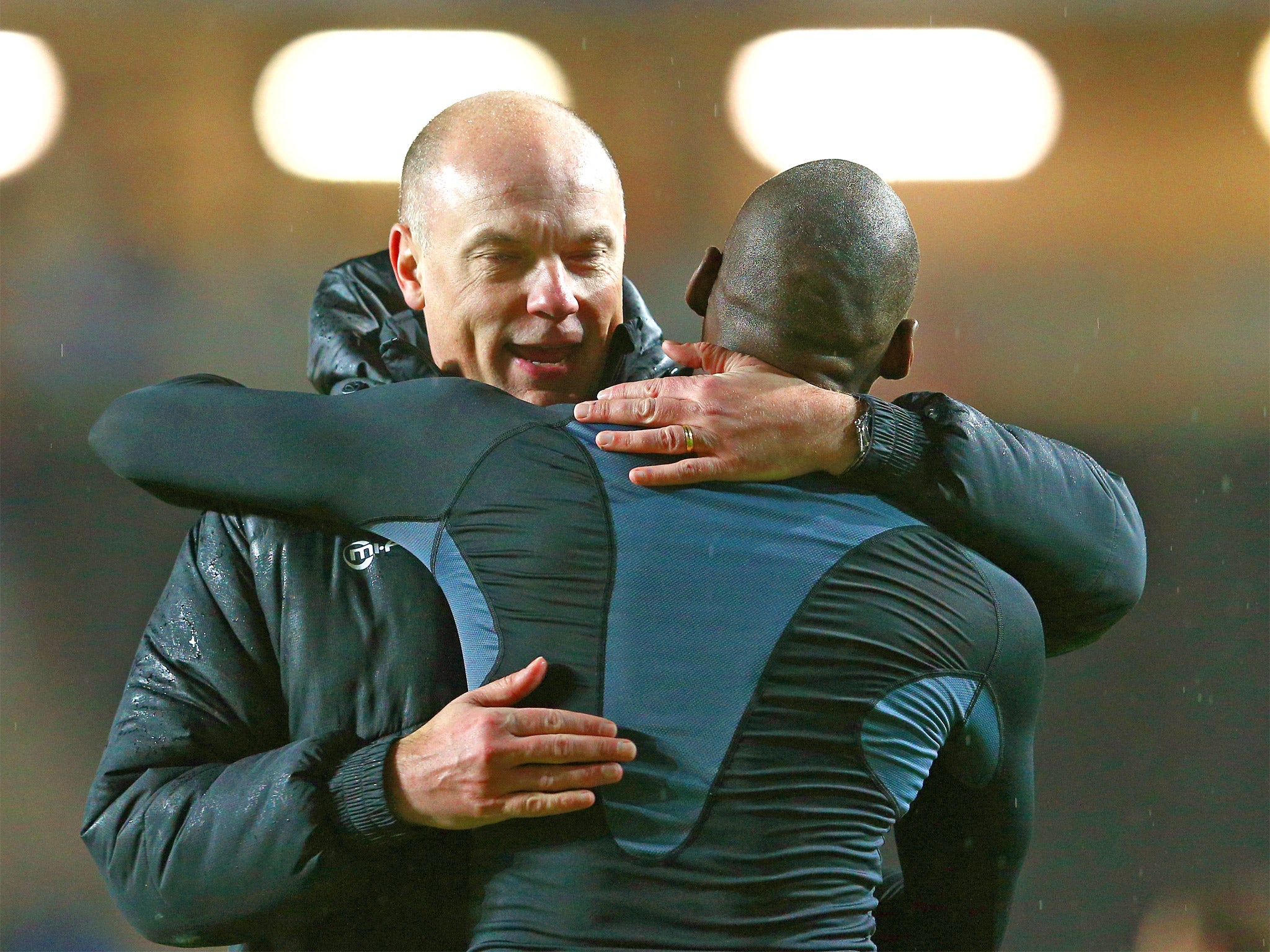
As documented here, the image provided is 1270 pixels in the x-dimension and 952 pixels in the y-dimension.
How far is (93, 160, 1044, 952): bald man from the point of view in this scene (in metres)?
0.75

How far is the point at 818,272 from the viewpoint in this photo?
2.62 ft

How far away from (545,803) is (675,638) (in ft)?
0.41

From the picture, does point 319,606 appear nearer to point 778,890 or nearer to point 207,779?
point 207,779

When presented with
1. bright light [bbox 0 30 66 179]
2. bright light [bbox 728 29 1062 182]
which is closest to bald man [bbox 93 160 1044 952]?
bright light [bbox 728 29 1062 182]

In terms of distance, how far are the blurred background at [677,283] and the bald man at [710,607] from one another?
2.54 metres

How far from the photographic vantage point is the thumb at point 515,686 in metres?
0.75

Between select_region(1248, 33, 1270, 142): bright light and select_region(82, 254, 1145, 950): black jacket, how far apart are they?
3.46 m

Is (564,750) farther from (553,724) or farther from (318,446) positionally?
(318,446)

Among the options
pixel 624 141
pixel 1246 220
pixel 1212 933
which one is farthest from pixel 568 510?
pixel 1246 220

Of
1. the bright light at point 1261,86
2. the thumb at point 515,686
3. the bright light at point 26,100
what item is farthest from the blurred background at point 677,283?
the thumb at point 515,686

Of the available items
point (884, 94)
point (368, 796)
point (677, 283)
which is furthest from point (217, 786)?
point (884, 94)

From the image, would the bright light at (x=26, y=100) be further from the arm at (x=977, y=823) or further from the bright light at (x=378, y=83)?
the arm at (x=977, y=823)

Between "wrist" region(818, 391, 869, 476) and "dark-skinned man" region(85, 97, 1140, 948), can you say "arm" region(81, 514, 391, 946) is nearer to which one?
"dark-skinned man" region(85, 97, 1140, 948)

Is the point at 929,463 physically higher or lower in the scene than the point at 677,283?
higher
